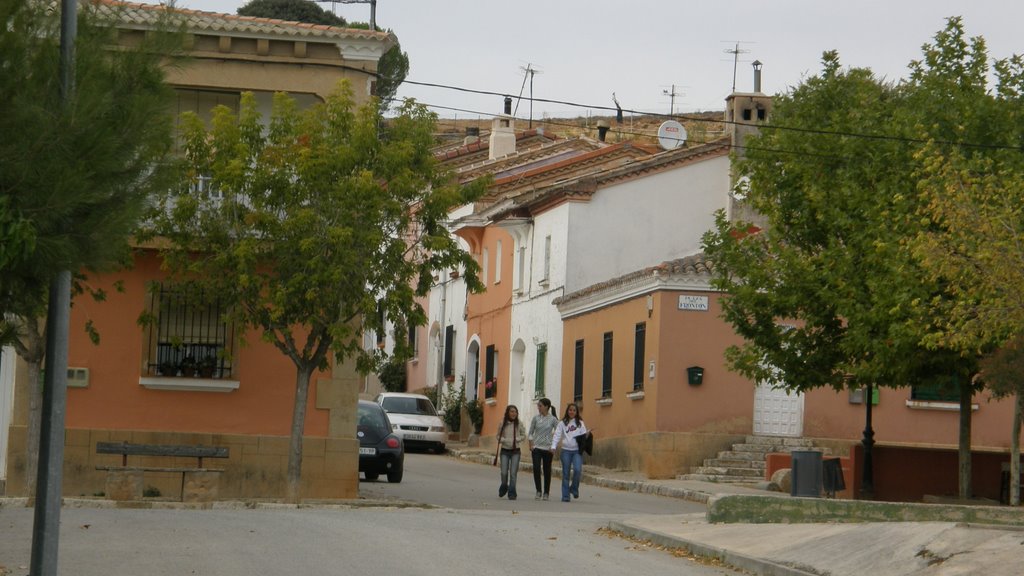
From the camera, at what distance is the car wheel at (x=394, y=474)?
28641mm

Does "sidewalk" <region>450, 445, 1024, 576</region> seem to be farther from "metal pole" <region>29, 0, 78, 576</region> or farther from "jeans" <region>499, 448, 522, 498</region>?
"jeans" <region>499, 448, 522, 498</region>

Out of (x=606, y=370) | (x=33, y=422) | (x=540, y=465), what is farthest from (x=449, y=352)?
(x=33, y=422)

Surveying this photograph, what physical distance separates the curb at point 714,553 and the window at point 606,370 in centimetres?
1687

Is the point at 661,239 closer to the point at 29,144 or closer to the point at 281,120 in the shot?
the point at 281,120

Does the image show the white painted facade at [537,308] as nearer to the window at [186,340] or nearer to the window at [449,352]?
the window at [449,352]

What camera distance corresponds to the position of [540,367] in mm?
42469

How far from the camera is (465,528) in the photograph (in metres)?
18.7

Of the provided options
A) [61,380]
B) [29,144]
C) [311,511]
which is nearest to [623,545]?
[311,511]

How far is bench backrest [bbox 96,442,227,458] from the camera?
2191cm

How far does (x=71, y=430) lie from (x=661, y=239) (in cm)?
1993

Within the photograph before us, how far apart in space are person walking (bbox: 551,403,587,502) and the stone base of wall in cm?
383

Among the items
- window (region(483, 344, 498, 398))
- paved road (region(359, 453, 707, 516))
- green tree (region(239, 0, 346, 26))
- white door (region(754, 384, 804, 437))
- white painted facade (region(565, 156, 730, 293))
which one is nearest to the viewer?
paved road (region(359, 453, 707, 516))

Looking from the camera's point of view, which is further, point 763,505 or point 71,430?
point 71,430

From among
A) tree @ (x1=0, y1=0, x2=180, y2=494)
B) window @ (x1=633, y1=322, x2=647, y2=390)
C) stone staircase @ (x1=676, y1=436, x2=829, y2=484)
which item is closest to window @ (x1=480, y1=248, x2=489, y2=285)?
window @ (x1=633, y1=322, x2=647, y2=390)
